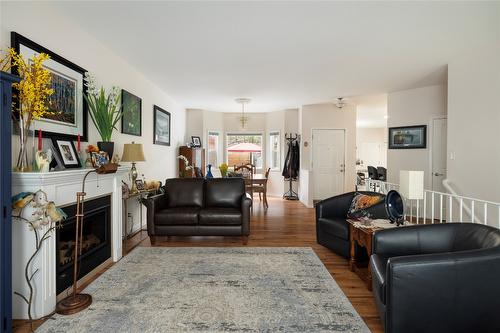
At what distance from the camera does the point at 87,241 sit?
2.61 m

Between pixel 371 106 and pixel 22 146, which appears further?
pixel 371 106

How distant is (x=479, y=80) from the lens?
11.4 feet

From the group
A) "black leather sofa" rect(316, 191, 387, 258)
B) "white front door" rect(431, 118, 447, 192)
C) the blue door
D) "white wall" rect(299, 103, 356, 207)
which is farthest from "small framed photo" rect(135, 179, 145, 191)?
"white front door" rect(431, 118, 447, 192)

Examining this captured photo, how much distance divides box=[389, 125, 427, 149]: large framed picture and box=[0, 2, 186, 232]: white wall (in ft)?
15.9

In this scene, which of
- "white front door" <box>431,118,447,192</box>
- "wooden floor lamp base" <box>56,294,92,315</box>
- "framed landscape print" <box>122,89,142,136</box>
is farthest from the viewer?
"white front door" <box>431,118,447,192</box>

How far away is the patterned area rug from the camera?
1.82m

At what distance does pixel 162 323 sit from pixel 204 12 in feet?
8.68

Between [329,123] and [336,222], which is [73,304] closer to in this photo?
[336,222]

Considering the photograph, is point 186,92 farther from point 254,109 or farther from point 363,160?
point 363,160

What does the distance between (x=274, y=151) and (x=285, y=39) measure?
5035 mm

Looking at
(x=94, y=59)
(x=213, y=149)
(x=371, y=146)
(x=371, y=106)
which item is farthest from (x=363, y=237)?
(x=371, y=146)

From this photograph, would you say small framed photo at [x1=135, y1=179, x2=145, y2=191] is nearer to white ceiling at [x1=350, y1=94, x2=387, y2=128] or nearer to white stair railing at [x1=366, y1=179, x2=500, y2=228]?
white stair railing at [x1=366, y1=179, x2=500, y2=228]

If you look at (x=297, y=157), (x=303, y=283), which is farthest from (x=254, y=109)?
(x=303, y=283)

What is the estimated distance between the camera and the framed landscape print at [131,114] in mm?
3775
